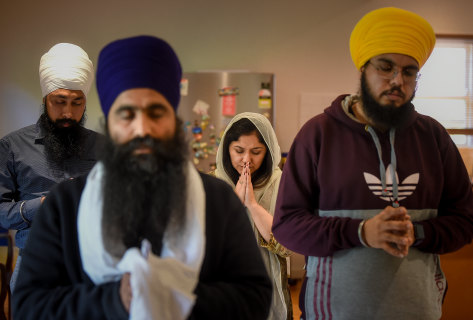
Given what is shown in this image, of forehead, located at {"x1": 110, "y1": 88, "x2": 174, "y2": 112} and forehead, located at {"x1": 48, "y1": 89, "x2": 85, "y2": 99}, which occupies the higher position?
forehead, located at {"x1": 48, "y1": 89, "x2": 85, "y2": 99}

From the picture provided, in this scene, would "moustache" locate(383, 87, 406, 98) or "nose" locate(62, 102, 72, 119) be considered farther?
A: "nose" locate(62, 102, 72, 119)

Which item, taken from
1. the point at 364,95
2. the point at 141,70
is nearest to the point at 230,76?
the point at 364,95

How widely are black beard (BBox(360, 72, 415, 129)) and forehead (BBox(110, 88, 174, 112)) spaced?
74 cm

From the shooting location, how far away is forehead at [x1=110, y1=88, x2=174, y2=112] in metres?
Answer: 1.11

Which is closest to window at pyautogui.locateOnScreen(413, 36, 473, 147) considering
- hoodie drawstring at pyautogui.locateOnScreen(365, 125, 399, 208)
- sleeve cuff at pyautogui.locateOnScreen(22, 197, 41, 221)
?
hoodie drawstring at pyautogui.locateOnScreen(365, 125, 399, 208)

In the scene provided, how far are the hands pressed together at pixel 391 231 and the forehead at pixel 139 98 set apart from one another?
27.1 inches

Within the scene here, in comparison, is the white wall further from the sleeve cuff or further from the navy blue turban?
the navy blue turban

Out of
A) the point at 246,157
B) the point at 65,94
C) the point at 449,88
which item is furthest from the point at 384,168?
the point at 449,88

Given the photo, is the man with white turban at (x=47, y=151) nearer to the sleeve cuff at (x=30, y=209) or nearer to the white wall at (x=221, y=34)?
the sleeve cuff at (x=30, y=209)

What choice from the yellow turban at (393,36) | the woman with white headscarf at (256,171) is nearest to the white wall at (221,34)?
the woman with white headscarf at (256,171)

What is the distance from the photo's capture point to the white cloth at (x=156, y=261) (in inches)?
37.6

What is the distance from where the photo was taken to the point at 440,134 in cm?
153

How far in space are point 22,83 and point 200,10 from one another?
2186 millimetres

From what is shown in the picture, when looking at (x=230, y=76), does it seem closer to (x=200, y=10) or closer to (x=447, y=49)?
(x=200, y=10)
